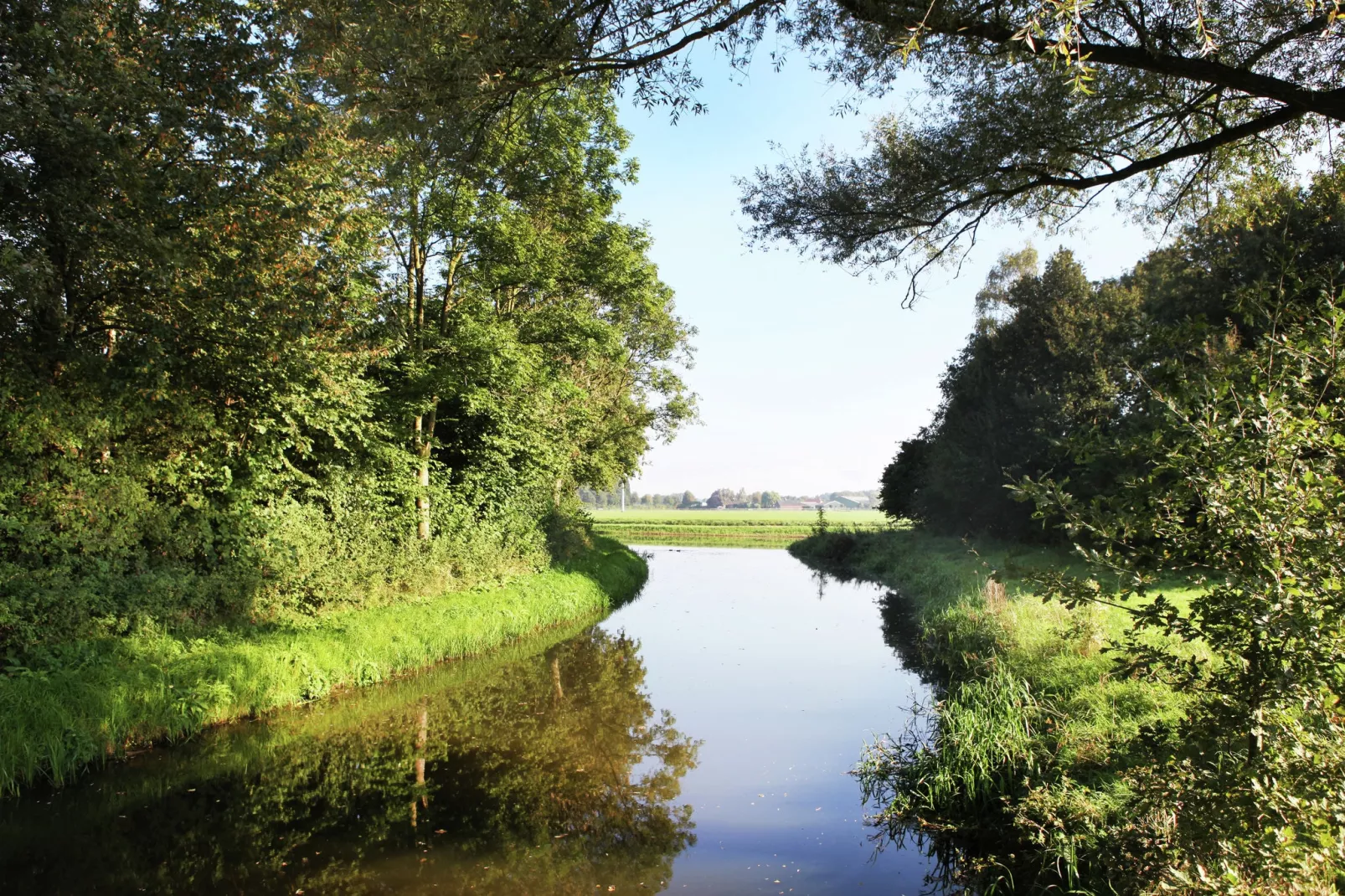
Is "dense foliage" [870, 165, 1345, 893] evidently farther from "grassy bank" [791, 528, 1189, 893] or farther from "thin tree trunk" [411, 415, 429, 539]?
"thin tree trunk" [411, 415, 429, 539]

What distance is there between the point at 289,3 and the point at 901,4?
6100 mm

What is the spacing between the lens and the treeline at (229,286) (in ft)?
23.4

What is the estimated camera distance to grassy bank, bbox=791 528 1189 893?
5430 millimetres

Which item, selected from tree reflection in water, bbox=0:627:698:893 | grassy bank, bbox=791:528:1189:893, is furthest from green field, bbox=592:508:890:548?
tree reflection in water, bbox=0:627:698:893

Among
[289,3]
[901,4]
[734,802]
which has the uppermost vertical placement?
[289,3]

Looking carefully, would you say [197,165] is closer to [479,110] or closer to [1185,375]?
[479,110]

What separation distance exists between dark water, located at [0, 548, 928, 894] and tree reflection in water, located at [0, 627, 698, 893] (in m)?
0.02

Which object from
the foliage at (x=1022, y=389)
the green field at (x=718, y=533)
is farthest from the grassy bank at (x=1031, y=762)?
the green field at (x=718, y=533)

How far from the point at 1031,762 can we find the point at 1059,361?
24542 mm

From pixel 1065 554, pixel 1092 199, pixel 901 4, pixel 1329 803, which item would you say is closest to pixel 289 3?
pixel 901 4

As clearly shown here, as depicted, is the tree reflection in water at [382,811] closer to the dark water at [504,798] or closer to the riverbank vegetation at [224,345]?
the dark water at [504,798]

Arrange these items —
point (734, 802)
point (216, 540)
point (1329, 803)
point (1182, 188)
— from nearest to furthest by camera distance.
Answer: point (1329, 803)
point (734, 802)
point (1182, 188)
point (216, 540)

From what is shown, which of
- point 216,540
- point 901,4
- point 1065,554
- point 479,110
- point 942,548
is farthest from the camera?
point 942,548

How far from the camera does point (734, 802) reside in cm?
785
